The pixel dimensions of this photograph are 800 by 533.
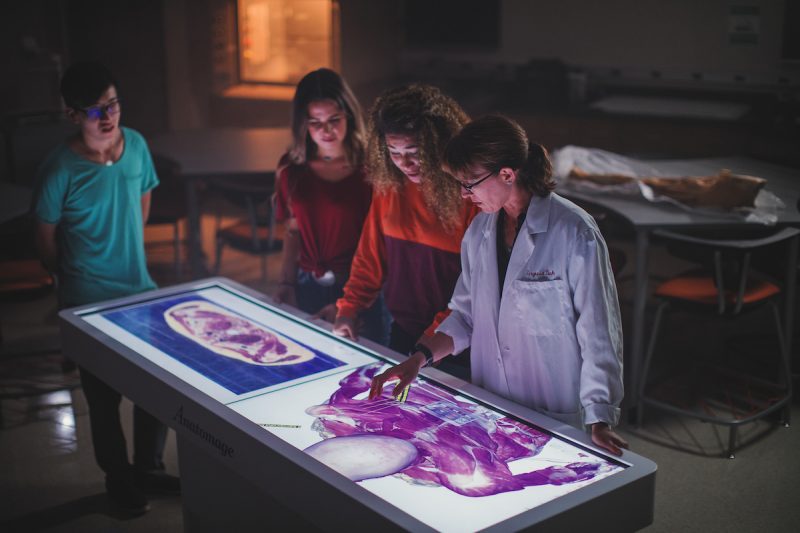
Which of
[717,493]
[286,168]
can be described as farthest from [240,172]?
[717,493]

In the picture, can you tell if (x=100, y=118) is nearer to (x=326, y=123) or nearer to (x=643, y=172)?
(x=326, y=123)

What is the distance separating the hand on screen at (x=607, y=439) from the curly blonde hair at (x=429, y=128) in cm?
Answer: 72

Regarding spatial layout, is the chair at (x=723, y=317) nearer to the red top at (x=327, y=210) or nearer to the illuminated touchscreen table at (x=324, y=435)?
the red top at (x=327, y=210)

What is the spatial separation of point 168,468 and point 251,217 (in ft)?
5.45

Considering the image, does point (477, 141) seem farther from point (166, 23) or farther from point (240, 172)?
point (166, 23)

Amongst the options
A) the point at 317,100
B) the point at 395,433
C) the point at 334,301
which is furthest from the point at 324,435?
the point at 317,100

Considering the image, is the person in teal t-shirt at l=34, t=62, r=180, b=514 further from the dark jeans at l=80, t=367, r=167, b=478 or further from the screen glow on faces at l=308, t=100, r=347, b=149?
the screen glow on faces at l=308, t=100, r=347, b=149

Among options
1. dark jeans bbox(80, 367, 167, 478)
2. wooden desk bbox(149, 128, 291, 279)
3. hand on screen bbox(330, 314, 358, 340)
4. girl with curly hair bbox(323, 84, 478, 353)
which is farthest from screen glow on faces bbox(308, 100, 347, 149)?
wooden desk bbox(149, 128, 291, 279)

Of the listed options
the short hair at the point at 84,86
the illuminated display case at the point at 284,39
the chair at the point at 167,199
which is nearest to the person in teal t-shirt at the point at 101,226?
the short hair at the point at 84,86

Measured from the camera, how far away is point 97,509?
3.15 m

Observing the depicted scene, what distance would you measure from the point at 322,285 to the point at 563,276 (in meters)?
1.17

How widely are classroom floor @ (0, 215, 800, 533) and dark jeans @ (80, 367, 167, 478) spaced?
0.17 m

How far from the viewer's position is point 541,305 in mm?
2068

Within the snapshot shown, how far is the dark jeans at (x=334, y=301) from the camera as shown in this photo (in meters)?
2.91
